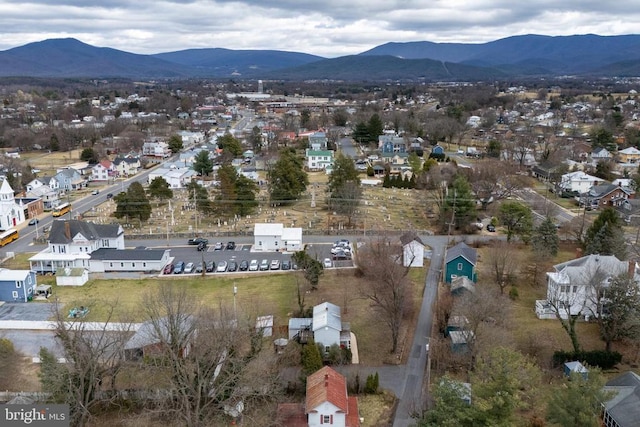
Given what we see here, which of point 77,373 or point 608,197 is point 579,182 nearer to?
point 608,197

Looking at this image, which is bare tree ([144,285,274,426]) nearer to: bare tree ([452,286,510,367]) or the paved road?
the paved road

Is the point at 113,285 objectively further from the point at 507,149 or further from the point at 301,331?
the point at 507,149

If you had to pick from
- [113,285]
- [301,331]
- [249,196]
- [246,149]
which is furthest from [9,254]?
[246,149]

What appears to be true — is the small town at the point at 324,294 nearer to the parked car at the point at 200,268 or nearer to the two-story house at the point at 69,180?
the parked car at the point at 200,268

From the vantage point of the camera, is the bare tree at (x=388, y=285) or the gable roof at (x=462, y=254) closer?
the bare tree at (x=388, y=285)

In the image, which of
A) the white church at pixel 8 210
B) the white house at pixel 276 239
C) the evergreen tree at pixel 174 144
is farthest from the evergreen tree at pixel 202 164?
the white house at pixel 276 239

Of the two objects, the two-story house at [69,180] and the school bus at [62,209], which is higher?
the two-story house at [69,180]
